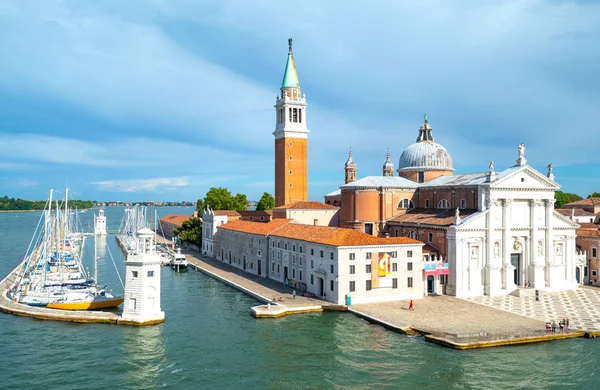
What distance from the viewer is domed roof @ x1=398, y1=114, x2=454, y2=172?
58750mm

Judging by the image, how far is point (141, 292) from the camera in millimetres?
33969

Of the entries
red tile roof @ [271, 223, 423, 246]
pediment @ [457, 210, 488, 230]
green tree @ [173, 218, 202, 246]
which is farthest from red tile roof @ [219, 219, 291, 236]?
pediment @ [457, 210, 488, 230]

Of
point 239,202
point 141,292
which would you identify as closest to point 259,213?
point 239,202

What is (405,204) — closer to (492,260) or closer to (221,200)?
(492,260)

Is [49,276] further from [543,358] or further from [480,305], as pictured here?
[543,358]

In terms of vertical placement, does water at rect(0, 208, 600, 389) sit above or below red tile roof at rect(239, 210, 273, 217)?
below

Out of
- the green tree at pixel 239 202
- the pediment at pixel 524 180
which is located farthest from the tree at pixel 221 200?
the pediment at pixel 524 180

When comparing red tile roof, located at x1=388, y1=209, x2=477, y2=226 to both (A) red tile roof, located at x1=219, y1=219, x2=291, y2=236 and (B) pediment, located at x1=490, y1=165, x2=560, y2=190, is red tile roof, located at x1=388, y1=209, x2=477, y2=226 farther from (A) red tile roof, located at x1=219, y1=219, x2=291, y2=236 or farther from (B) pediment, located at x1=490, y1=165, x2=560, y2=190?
(A) red tile roof, located at x1=219, y1=219, x2=291, y2=236

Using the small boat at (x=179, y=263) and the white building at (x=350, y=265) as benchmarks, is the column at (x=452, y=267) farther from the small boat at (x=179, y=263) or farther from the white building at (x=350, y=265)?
the small boat at (x=179, y=263)

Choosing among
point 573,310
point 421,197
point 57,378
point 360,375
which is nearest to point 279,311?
point 360,375

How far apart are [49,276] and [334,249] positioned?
28605mm

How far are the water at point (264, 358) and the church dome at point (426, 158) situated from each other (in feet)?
92.4

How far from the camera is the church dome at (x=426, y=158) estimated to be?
58.7 metres

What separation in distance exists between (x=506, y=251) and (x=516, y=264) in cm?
243
